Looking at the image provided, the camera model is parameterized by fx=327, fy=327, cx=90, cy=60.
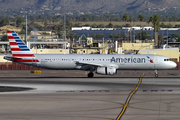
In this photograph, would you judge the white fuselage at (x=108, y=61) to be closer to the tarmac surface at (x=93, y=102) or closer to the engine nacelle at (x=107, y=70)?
the engine nacelle at (x=107, y=70)

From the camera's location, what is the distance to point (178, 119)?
2303 cm

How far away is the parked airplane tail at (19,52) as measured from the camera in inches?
2047

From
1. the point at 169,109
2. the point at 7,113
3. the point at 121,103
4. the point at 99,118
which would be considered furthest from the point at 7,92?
the point at 169,109

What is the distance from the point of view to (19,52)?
5259 cm

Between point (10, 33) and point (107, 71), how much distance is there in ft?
56.7

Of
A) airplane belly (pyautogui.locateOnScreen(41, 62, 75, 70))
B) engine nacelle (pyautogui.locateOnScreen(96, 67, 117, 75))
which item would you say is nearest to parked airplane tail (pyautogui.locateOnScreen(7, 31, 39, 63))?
airplane belly (pyautogui.locateOnScreen(41, 62, 75, 70))

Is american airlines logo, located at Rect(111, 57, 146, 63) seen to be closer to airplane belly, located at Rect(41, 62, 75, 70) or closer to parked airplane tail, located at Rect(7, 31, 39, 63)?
airplane belly, located at Rect(41, 62, 75, 70)

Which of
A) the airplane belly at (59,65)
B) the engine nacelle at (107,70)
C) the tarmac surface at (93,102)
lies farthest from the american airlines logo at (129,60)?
the tarmac surface at (93,102)

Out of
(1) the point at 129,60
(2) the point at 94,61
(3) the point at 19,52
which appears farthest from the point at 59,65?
(1) the point at 129,60

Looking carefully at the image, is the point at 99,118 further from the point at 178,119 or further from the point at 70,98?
the point at 70,98

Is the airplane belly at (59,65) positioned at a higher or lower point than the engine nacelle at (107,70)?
higher

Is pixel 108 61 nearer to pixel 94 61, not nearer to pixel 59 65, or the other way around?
pixel 94 61

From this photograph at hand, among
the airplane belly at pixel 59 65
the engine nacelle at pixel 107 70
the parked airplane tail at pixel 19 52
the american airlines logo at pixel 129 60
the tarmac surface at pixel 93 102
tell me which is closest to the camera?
the tarmac surface at pixel 93 102

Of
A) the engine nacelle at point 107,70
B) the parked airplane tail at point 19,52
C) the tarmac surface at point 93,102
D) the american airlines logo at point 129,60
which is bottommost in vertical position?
the tarmac surface at point 93,102
